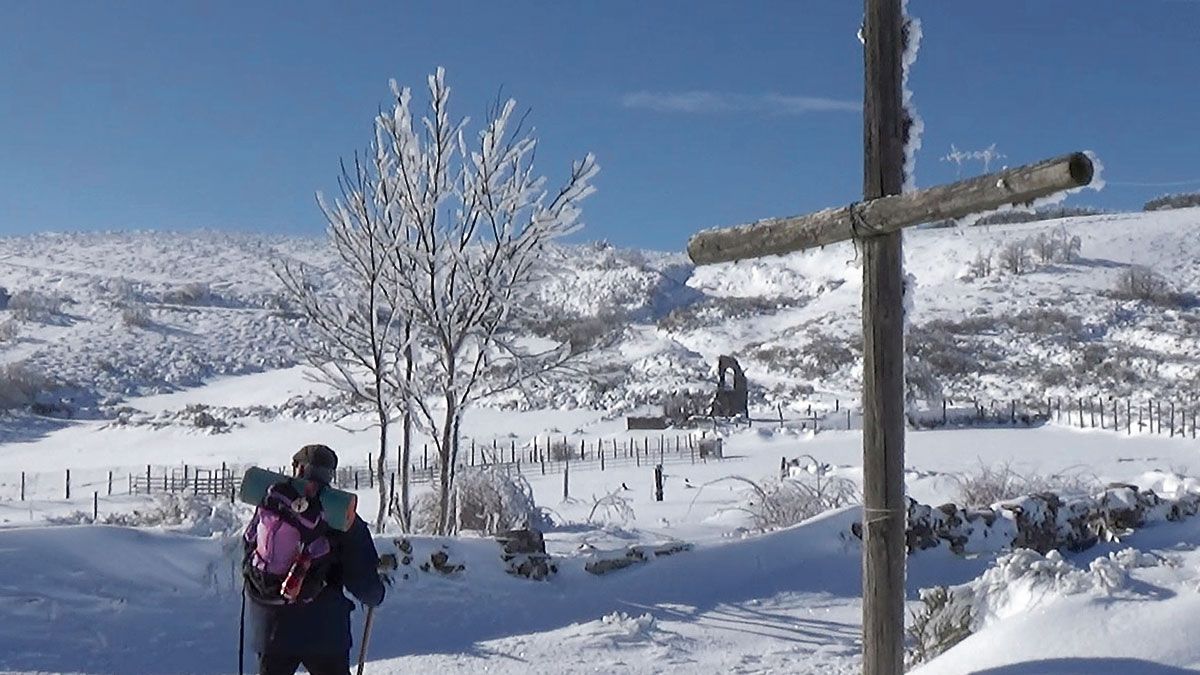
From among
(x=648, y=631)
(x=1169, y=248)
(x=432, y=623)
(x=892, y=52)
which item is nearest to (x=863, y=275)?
(x=892, y=52)

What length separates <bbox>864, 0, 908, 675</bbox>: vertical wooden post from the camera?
16.7 ft

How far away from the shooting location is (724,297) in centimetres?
7631

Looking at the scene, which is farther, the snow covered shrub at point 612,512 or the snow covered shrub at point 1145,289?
the snow covered shrub at point 1145,289

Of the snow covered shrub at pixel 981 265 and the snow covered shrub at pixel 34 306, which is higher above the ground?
the snow covered shrub at pixel 981 265

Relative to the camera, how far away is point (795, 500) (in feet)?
44.4

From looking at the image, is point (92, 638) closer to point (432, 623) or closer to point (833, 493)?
point (432, 623)

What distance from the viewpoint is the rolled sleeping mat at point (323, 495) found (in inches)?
176

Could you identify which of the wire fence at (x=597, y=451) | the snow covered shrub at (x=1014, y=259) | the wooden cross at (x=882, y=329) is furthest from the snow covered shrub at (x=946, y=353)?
the wooden cross at (x=882, y=329)

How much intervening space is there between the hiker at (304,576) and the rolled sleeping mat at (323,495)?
3 centimetres

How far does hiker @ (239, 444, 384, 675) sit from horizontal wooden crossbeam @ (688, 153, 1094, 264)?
2382 mm

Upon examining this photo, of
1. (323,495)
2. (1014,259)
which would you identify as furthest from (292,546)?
(1014,259)

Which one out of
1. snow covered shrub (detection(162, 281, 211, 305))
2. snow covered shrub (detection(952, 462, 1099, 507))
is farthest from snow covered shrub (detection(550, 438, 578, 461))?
snow covered shrub (detection(162, 281, 211, 305))

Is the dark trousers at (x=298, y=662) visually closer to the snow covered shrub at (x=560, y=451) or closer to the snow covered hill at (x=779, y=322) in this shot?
the snow covered shrub at (x=560, y=451)

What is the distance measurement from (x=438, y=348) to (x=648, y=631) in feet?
21.3
